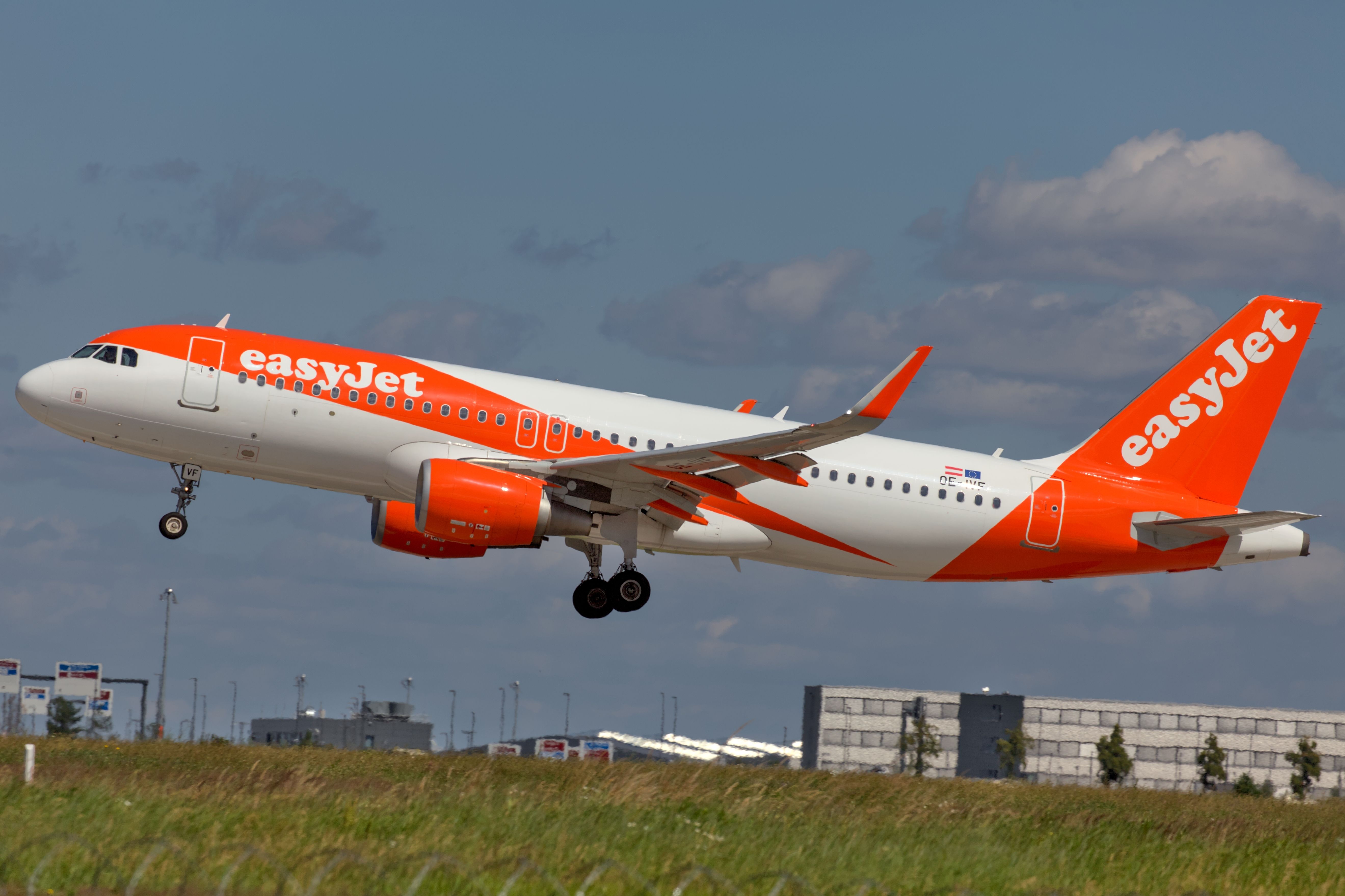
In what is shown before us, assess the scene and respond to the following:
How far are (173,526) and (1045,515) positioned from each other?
20.1m

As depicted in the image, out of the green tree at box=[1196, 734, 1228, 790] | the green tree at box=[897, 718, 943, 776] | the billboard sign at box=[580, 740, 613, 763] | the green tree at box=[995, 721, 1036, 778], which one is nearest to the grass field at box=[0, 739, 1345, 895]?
the billboard sign at box=[580, 740, 613, 763]

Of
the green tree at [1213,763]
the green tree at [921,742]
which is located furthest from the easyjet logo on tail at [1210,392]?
the green tree at [1213,763]

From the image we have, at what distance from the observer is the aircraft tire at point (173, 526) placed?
106 feet

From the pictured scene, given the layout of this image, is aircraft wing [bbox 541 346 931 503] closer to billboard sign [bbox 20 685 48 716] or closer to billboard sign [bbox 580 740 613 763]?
billboard sign [bbox 580 740 613 763]

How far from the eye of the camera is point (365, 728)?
77.9 meters

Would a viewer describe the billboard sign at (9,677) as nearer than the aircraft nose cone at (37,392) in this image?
No

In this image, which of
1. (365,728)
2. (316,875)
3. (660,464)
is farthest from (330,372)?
(365,728)

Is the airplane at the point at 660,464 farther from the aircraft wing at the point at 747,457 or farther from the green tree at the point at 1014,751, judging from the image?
the green tree at the point at 1014,751

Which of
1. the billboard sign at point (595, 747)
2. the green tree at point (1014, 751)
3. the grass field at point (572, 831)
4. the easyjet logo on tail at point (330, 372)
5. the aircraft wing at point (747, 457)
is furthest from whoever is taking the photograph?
the green tree at point (1014, 751)

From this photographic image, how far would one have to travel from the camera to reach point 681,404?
33.4 metres

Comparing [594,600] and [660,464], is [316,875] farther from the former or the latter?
[594,600]

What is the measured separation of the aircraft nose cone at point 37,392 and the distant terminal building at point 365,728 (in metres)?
39.6

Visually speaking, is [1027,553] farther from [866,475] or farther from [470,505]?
[470,505]

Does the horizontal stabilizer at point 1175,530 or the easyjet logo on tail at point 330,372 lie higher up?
the easyjet logo on tail at point 330,372
